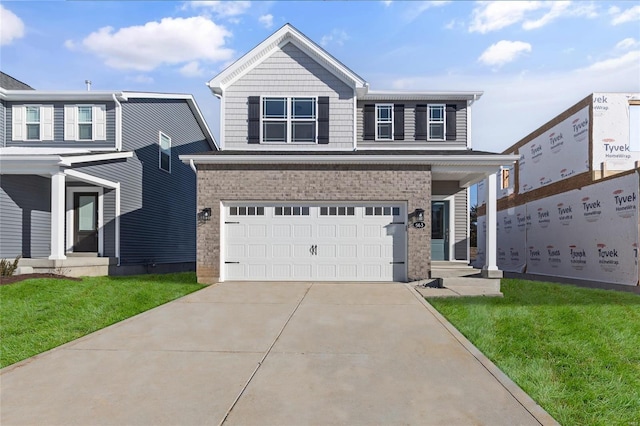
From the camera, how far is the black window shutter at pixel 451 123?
49.0 feet

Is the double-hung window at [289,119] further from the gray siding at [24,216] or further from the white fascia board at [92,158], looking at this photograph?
the gray siding at [24,216]

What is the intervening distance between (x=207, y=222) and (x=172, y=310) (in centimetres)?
427

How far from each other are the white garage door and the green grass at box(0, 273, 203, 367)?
69.6 inches

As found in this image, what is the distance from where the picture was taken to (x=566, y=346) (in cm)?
545

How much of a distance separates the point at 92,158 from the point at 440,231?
12.4 metres

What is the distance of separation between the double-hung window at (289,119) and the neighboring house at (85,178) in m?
5.93

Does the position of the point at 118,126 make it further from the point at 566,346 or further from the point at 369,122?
the point at 566,346

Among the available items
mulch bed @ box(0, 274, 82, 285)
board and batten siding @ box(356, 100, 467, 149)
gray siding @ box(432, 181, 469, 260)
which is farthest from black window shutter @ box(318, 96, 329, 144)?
mulch bed @ box(0, 274, 82, 285)

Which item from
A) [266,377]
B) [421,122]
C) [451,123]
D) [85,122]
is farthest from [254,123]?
[266,377]

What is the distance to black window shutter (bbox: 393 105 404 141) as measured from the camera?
1488 cm

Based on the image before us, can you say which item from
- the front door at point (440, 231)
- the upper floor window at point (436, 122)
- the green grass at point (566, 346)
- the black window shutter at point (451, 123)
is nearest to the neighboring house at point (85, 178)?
the upper floor window at point (436, 122)

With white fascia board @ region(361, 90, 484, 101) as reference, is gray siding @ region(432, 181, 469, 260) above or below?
below

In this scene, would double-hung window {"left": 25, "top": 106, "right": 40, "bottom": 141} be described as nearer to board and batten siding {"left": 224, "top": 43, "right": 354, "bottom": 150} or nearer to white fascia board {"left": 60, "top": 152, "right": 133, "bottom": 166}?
white fascia board {"left": 60, "top": 152, "right": 133, "bottom": 166}

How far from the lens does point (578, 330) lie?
20.5ft
